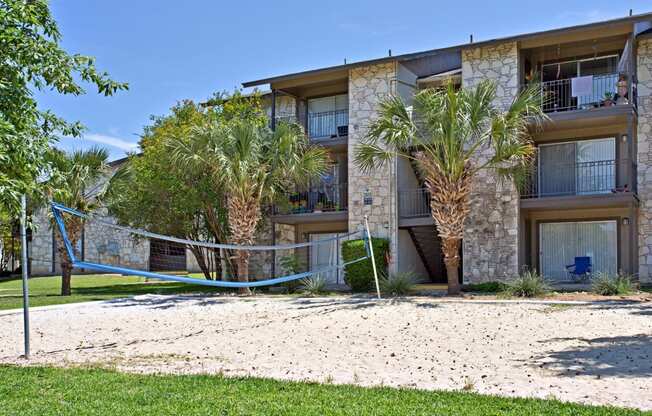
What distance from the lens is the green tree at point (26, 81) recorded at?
292 inches

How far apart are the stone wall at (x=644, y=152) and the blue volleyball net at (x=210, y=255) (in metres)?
7.89

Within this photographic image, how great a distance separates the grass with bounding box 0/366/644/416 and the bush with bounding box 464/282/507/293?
13.3 m

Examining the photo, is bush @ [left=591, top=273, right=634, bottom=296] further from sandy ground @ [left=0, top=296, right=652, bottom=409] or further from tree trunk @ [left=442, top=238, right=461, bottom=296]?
tree trunk @ [left=442, top=238, right=461, bottom=296]

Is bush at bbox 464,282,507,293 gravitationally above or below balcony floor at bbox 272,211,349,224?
below

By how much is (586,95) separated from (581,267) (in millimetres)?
5215

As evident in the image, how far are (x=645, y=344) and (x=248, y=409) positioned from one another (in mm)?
6300

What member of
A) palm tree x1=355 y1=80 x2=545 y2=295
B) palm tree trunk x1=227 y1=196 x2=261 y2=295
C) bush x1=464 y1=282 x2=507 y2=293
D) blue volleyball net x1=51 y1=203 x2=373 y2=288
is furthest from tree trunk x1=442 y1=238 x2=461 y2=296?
palm tree trunk x1=227 y1=196 x2=261 y2=295

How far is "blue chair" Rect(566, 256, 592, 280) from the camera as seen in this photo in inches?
830

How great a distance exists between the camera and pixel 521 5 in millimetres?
16922

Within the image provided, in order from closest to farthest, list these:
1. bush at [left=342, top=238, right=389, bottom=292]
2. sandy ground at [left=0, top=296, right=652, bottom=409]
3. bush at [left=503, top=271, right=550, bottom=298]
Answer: sandy ground at [left=0, top=296, right=652, bottom=409] < bush at [left=503, top=271, right=550, bottom=298] < bush at [left=342, top=238, right=389, bottom=292]

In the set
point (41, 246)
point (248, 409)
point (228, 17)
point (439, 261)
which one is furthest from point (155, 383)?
point (41, 246)

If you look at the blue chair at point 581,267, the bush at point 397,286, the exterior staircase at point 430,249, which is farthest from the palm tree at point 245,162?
the blue chair at point 581,267

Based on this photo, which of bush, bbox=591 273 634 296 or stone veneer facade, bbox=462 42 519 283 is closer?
bush, bbox=591 273 634 296

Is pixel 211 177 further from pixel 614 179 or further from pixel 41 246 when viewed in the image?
pixel 41 246
